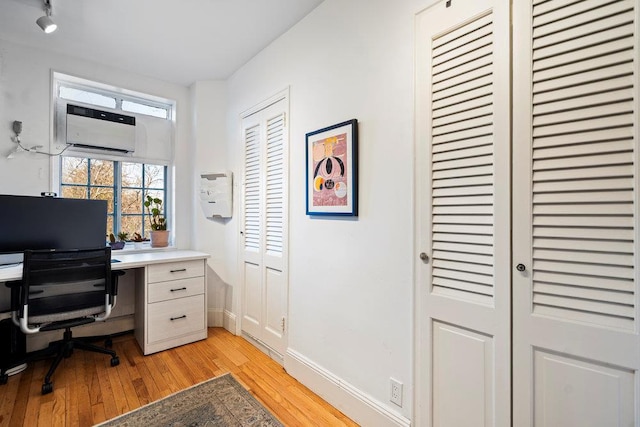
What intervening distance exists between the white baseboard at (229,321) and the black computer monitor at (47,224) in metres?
Answer: 1.36

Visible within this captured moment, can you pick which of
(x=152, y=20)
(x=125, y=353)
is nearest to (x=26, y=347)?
(x=125, y=353)

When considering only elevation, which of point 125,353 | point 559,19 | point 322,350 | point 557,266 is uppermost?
point 559,19

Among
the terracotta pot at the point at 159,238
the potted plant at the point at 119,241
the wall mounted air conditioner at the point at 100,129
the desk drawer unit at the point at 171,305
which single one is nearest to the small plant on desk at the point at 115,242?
the potted plant at the point at 119,241

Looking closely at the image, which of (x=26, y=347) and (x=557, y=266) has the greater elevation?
(x=557, y=266)

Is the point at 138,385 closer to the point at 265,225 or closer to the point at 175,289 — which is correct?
the point at 175,289

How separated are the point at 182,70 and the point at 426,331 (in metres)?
3.25

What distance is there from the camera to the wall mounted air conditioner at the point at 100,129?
2.68 meters

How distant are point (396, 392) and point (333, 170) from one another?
4.29ft

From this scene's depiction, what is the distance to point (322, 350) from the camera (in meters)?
1.94

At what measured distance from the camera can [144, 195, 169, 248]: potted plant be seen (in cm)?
310

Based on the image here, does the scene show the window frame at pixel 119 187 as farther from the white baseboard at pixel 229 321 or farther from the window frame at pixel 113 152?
the white baseboard at pixel 229 321

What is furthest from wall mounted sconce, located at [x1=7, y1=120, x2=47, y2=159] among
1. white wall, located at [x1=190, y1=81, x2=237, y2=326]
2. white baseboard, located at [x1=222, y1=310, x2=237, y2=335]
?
white baseboard, located at [x1=222, y1=310, x2=237, y2=335]

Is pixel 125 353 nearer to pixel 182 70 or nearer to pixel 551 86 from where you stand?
pixel 182 70

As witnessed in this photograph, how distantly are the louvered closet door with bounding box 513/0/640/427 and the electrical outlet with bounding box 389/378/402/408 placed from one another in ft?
1.76
